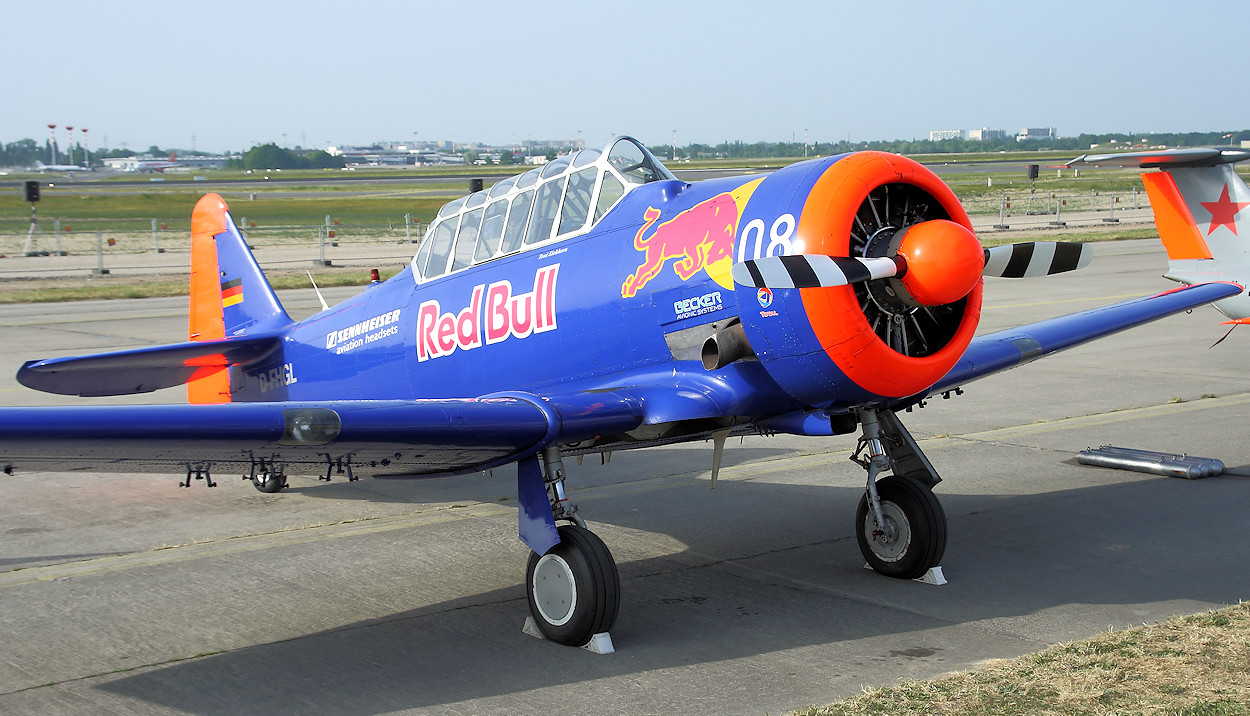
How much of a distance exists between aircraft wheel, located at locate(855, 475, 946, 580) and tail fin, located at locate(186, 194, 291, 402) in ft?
18.2

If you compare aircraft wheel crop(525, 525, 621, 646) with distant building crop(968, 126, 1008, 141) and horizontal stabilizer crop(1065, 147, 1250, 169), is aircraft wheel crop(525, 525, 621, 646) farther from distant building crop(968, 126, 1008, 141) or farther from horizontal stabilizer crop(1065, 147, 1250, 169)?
distant building crop(968, 126, 1008, 141)

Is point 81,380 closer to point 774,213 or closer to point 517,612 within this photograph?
point 517,612

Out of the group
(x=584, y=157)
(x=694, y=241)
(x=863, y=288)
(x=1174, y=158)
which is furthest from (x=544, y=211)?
(x=1174, y=158)

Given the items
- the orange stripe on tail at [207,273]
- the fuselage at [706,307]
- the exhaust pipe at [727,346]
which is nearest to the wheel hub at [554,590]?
the fuselage at [706,307]

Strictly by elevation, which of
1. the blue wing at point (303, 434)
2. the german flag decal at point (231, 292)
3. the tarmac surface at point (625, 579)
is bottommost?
the tarmac surface at point (625, 579)

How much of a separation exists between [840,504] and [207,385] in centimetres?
552

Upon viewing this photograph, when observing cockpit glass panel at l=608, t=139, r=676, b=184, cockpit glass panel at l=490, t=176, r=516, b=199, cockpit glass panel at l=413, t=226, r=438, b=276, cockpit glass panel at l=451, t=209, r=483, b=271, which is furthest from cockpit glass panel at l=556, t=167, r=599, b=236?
cockpit glass panel at l=413, t=226, r=438, b=276

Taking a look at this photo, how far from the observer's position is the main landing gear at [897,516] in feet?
21.2

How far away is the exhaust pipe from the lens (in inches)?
229

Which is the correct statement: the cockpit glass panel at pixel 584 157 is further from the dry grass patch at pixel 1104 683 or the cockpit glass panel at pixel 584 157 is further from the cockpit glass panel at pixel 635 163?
the dry grass patch at pixel 1104 683

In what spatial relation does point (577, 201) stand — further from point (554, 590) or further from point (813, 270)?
point (554, 590)

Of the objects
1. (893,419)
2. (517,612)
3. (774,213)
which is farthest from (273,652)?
(893,419)

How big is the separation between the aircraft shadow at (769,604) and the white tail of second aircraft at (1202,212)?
4064 millimetres

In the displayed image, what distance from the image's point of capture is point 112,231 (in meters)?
45.4
